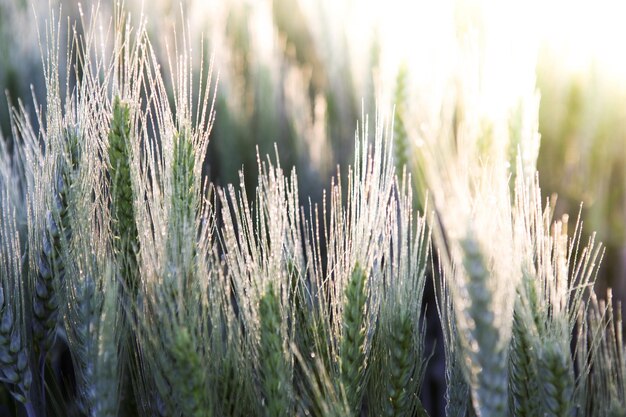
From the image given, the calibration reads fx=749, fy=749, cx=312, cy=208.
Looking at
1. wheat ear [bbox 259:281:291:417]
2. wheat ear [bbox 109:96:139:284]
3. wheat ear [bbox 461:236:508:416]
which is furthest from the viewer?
wheat ear [bbox 109:96:139:284]

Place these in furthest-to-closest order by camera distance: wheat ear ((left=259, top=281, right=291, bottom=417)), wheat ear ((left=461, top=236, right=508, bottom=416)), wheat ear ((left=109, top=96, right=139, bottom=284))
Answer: wheat ear ((left=109, top=96, right=139, bottom=284)), wheat ear ((left=259, top=281, right=291, bottom=417)), wheat ear ((left=461, top=236, right=508, bottom=416))

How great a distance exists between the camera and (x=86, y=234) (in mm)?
1607

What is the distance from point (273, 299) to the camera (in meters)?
1.46

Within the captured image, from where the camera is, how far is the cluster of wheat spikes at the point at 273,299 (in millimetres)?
1363

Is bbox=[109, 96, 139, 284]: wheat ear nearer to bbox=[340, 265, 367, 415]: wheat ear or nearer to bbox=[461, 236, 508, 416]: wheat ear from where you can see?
bbox=[340, 265, 367, 415]: wheat ear

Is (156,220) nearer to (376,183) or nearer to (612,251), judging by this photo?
(376,183)

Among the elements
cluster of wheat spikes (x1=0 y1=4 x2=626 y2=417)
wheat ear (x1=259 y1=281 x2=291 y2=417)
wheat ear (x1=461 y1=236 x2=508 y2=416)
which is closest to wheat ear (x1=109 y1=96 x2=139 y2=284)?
cluster of wheat spikes (x1=0 y1=4 x2=626 y2=417)

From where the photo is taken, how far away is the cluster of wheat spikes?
1363 millimetres

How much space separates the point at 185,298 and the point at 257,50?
1.76 m

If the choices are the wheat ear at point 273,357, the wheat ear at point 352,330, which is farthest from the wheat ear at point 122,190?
the wheat ear at point 352,330

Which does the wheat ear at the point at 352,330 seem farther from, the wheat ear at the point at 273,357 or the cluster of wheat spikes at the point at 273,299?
the wheat ear at the point at 273,357

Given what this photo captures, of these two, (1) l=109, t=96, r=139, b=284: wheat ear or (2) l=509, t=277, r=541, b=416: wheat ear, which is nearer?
(2) l=509, t=277, r=541, b=416: wheat ear

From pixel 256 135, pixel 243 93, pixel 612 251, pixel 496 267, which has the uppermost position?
pixel 243 93

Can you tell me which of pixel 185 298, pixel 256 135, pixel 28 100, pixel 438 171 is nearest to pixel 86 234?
pixel 185 298
